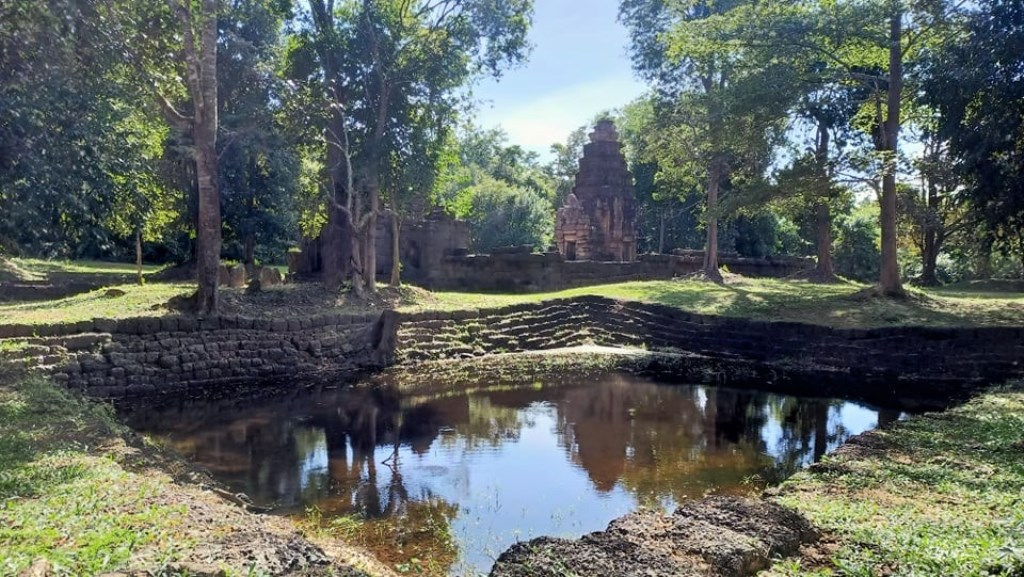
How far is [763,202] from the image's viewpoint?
62.1ft

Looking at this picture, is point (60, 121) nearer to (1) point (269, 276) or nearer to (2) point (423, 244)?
(1) point (269, 276)

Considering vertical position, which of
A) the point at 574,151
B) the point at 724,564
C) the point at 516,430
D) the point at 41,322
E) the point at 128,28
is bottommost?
the point at 516,430

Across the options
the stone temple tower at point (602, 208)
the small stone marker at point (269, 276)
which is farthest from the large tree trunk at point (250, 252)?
the stone temple tower at point (602, 208)

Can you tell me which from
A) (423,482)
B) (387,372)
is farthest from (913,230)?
(423,482)

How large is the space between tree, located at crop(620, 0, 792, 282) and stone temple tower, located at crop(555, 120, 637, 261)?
7.31 ft

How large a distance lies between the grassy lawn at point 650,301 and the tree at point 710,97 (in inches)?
119

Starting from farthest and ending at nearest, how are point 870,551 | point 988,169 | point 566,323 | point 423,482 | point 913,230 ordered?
1. point 913,230
2. point 566,323
3. point 988,169
4. point 423,482
5. point 870,551

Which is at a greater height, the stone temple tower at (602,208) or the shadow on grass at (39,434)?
the stone temple tower at (602,208)

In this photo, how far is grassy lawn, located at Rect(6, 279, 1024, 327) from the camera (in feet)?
44.9

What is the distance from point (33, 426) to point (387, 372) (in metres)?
7.47

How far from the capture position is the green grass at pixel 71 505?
3.71 metres

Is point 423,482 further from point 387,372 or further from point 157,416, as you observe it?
point 387,372

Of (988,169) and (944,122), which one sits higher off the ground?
(944,122)

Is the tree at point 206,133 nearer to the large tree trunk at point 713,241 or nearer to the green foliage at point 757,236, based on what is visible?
the large tree trunk at point 713,241
